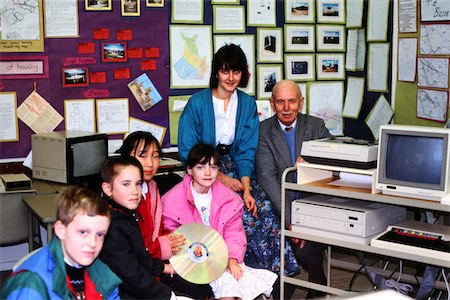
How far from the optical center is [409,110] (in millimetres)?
4961

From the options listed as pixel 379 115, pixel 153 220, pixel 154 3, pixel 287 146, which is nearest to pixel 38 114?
pixel 154 3

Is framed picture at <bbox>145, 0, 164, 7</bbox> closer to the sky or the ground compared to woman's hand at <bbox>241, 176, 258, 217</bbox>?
closer to the sky

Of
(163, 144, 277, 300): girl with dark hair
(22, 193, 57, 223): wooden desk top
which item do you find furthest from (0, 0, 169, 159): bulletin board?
(163, 144, 277, 300): girl with dark hair

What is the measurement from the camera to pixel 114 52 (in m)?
4.52

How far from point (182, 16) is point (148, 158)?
1770mm

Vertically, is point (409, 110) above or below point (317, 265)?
above

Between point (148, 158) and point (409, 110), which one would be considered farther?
point (409, 110)

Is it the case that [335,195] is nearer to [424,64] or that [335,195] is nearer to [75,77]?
[424,64]

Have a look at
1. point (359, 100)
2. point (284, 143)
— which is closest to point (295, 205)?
point (284, 143)

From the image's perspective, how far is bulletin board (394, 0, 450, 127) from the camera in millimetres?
4574

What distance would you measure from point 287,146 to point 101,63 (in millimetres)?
1457

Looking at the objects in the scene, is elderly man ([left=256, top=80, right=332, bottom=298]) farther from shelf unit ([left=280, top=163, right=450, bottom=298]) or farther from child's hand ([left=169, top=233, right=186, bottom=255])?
child's hand ([left=169, top=233, right=186, bottom=255])

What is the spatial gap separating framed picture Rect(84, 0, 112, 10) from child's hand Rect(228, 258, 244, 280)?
2.05m

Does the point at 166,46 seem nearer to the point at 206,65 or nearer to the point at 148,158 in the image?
the point at 206,65
